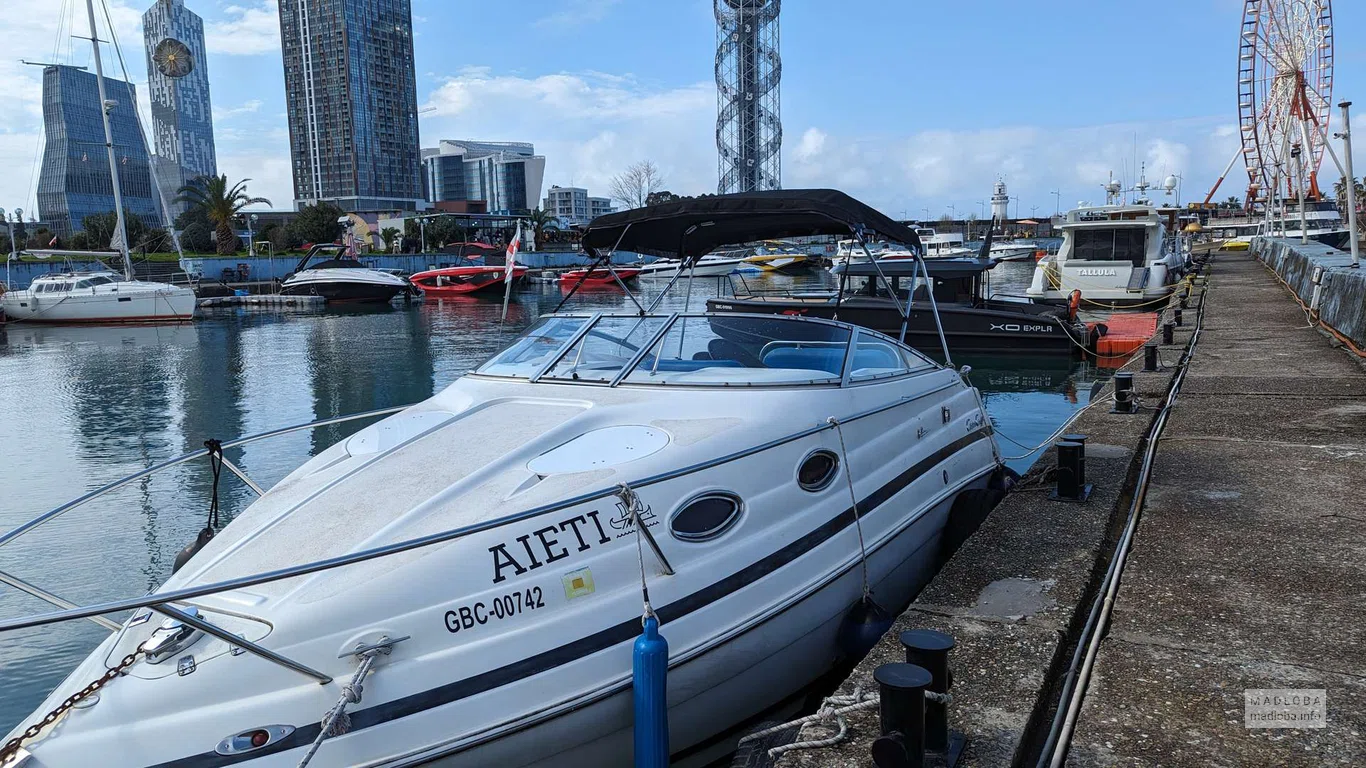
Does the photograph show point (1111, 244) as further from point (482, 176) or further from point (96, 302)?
point (482, 176)

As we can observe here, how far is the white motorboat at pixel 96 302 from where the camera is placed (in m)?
36.6

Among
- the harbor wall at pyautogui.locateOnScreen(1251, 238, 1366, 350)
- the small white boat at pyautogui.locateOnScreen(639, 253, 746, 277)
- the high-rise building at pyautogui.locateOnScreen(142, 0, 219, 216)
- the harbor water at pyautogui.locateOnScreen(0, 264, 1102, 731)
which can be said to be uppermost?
the high-rise building at pyautogui.locateOnScreen(142, 0, 219, 216)

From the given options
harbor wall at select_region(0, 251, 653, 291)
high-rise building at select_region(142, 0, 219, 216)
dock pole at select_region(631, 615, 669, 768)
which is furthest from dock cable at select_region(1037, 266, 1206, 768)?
high-rise building at select_region(142, 0, 219, 216)

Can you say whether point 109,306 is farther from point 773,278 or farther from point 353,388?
point 773,278

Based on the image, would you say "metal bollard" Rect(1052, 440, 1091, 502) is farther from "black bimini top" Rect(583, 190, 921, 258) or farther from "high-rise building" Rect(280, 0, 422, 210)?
"high-rise building" Rect(280, 0, 422, 210)

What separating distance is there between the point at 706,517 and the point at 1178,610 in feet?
7.47

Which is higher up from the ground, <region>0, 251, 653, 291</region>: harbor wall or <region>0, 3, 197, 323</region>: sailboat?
<region>0, 251, 653, 291</region>: harbor wall

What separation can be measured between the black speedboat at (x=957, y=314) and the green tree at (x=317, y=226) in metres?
66.8

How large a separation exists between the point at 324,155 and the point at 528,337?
539ft

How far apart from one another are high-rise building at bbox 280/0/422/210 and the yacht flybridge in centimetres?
14700

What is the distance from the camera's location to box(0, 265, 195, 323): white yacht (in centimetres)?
3656

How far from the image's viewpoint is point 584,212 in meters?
193

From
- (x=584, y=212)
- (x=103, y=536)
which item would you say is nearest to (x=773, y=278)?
(x=103, y=536)

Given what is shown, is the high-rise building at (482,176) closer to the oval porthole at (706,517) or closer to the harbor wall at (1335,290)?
the harbor wall at (1335,290)
